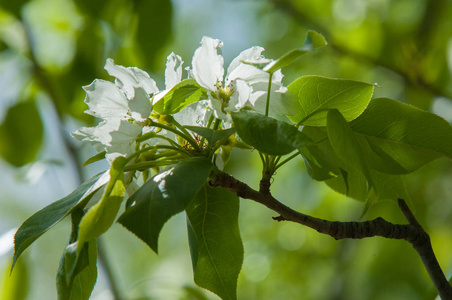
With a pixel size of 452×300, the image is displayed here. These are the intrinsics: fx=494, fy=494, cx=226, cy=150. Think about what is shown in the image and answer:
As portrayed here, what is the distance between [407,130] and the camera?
54 centimetres

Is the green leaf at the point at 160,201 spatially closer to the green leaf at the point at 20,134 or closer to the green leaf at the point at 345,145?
the green leaf at the point at 345,145

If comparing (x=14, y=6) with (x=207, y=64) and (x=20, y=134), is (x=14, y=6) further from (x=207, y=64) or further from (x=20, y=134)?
(x=207, y=64)

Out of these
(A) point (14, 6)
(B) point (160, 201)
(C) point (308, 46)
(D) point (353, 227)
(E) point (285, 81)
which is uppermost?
(C) point (308, 46)

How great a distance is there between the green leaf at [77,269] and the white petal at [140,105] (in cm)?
11

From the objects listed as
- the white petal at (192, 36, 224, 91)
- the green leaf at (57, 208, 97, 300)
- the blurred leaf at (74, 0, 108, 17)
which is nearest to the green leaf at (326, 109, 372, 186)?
the white petal at (192, 36, 224, 91)

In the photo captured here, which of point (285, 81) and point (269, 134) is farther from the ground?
point (269, 134)

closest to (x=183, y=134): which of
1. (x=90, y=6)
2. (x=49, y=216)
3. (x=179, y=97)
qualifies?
(x=179, y=97)

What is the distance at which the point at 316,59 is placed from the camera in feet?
5.67

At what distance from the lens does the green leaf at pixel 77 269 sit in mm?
424

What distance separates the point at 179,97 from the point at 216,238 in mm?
165

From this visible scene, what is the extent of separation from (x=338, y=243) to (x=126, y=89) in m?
1.38

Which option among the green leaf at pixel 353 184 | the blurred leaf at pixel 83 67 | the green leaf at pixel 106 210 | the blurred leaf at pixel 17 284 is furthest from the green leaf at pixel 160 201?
the blurred leaf at pixel 83 67

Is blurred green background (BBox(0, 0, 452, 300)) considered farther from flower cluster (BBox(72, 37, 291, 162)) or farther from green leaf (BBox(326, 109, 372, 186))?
green leaf (BBox(326, 109, 372, 186))

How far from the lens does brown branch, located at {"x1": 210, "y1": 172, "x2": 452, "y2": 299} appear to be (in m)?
0.50
